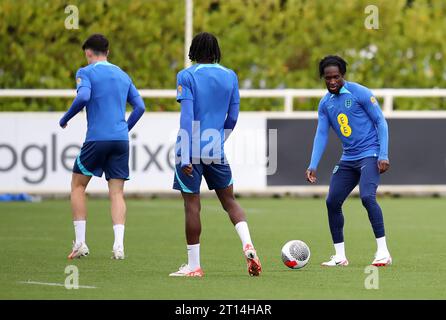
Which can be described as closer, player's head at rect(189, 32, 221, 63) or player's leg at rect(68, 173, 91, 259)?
player's head at rect(189, 32, 221, 63)

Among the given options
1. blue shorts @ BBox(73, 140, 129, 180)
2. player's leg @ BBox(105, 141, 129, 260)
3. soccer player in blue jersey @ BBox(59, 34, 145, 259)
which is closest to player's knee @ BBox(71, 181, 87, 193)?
soccer player in blue jersey @ BBox(59, 34, 145, 259)

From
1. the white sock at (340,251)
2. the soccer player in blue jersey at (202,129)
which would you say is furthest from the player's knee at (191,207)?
the white sock at (340,251)

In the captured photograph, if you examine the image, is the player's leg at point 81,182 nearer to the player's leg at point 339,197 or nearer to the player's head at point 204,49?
the player's head at point 204,49

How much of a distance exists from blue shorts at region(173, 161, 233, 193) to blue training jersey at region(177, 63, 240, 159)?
95 millimetres

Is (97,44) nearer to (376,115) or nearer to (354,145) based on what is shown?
(354,145)

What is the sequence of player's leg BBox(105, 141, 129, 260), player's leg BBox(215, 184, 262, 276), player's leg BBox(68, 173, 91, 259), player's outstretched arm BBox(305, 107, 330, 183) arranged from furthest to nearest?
player's leg BBox(68, 173, 91, 259) → player's leg BBox(105, 141, 129, 260) → player's outstretched arm BBox(305, 107, 330, 183) → player's leg BBox(215, 184, 262, 276)

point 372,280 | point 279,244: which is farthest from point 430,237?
point 372,280

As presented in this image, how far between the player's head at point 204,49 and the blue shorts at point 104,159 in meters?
2.10

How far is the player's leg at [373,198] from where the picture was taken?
12.2 meters

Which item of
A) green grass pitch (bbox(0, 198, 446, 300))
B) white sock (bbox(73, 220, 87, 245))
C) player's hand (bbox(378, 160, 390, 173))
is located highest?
player's hand (bbox(378, 160, 390, 173))

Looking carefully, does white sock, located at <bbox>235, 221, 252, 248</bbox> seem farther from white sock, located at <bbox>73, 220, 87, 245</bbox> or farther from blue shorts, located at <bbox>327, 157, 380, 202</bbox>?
white sock, located at <bbox>73, 220, 87, 245</bbox>

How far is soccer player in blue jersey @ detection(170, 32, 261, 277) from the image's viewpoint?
10.9 metres

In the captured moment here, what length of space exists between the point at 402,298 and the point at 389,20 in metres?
16.2

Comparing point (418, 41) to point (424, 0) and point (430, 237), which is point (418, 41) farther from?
point (430, 237)
